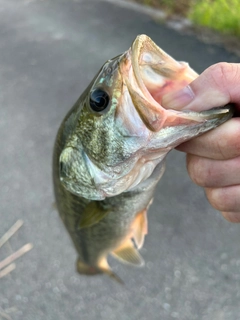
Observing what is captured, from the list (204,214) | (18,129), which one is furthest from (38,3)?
(204,214)

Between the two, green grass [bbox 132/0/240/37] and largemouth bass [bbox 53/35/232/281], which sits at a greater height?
largemouth bass [bbox 53/35/232/281]

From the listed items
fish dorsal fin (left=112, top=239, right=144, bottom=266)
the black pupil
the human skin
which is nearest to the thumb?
the human skin

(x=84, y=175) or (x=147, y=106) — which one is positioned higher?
(x=147, y=106)

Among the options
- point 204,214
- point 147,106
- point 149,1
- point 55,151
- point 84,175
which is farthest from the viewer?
point 149,1

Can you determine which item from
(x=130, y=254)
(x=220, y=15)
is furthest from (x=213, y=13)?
(x=130, y=254)

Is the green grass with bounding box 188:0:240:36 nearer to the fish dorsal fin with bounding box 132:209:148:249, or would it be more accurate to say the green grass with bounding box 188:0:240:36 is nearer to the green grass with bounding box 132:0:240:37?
the green grass with bounding box 132:0:240:37

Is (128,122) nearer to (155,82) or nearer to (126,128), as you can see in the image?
(126,128)

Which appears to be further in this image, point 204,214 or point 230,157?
point 204,214

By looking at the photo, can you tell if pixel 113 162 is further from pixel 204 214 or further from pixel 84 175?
pixel 204 214

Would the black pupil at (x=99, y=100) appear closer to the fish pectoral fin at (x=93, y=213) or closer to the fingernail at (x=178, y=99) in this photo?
the fingernail at (x=178, y=99)
